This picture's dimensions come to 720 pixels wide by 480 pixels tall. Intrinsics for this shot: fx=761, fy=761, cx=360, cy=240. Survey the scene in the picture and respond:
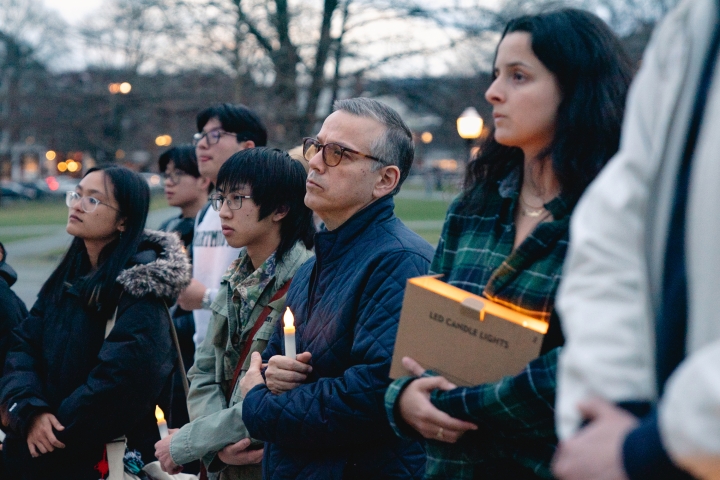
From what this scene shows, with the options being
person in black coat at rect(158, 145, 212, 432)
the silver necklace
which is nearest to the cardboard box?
the silver necklace

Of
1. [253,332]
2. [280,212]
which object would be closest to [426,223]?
[280,212]

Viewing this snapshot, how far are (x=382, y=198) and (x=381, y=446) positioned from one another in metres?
0.93

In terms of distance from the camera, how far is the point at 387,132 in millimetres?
2957

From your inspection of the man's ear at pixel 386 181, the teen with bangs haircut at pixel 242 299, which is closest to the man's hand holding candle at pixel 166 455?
the teen with bangs haircut at pixel 242 299

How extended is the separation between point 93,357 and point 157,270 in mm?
490

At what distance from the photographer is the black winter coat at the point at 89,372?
3.38m

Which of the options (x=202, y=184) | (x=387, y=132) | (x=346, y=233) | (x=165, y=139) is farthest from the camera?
(x=165, y=139)

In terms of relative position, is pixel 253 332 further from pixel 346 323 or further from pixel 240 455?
pixel 346 323

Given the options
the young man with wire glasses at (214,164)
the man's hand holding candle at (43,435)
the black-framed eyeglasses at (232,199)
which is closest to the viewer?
the man's hand holding candle at (43,435)

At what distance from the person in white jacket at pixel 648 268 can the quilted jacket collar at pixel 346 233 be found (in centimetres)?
155

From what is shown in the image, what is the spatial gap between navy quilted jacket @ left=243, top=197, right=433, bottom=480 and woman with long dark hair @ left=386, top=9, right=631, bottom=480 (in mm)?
431

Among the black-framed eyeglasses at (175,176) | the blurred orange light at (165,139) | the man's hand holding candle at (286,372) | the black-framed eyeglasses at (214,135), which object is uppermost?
the blurred orange light at (165,139)

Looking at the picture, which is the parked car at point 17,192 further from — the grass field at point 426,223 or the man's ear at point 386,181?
the man's ear at point 386,181

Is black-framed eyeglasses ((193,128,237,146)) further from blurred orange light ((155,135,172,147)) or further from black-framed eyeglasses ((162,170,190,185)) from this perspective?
blurred orange light ((155,135,172,147))
